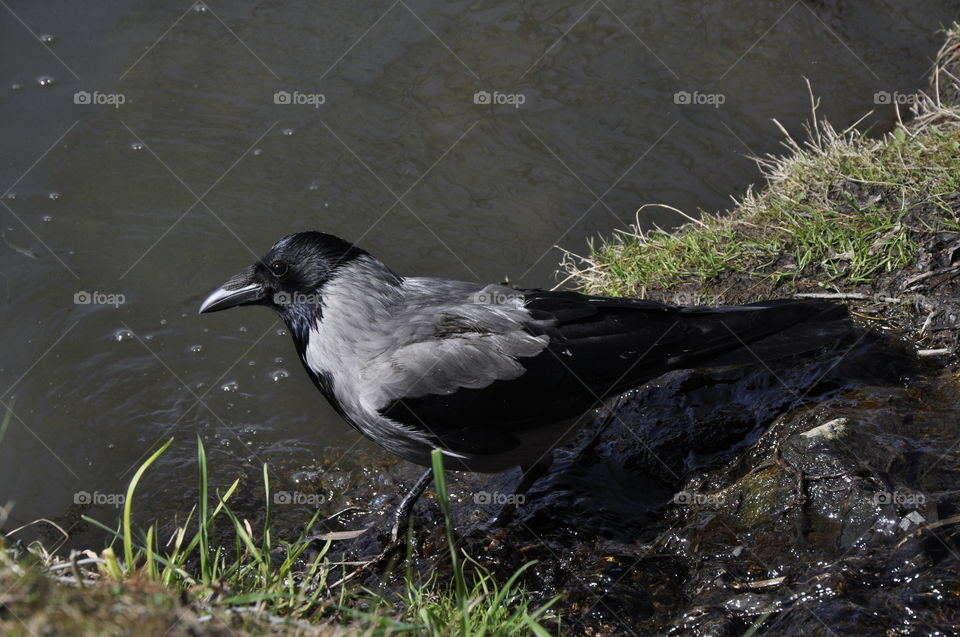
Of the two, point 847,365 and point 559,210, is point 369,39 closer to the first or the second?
point 559,210

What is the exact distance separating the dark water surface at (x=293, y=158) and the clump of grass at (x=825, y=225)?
956mm

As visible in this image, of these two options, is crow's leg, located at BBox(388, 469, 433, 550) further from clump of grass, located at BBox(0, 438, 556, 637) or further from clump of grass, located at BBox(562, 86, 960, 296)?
clump of grass, located at BBox(562, 86, 960, 296)

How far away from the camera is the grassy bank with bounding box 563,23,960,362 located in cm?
417

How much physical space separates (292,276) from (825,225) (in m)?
2.66

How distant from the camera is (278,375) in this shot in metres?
5.31

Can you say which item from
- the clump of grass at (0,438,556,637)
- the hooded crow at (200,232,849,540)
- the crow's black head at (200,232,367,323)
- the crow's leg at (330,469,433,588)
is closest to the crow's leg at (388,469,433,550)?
the crow's leg at (330,469,433,588)

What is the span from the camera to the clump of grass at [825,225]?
436 cm

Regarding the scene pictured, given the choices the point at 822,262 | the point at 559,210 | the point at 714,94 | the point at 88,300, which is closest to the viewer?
the point at 822,262

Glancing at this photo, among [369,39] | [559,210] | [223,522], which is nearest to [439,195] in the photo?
[559,210]

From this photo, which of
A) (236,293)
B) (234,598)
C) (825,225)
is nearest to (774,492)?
(825,225)

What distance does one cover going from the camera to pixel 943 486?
3180 millimetres

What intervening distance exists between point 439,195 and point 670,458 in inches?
114

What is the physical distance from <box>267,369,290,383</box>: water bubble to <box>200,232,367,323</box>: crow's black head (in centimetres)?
122

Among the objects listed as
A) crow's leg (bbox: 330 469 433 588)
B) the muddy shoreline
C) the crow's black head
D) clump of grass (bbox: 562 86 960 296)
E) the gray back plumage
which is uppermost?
the crow's black head
